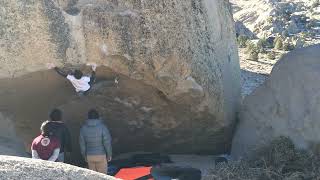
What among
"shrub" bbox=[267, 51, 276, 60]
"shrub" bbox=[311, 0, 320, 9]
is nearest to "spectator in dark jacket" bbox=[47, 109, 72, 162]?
"shrub" bbox=[267, 51, 276, 60]

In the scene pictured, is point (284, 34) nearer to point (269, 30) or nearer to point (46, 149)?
point (269, 30)

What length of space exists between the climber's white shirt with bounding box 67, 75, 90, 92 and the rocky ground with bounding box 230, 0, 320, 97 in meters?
7.67

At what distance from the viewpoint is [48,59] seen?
314 inches

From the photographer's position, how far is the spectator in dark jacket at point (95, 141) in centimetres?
773

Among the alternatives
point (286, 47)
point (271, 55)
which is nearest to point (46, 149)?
point (271, 55)

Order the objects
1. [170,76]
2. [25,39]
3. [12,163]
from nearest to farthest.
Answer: [12,163], [25,39], [170,76]

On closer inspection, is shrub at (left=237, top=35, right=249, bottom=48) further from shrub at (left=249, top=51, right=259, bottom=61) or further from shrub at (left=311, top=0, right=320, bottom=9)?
shrub at (left=311, top=0, right=320, bottom=9)

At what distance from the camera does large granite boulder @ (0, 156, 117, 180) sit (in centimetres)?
399

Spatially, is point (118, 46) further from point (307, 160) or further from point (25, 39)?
point (307, 160)

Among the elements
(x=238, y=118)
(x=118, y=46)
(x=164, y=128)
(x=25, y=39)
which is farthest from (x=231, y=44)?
(x=25, y=39)

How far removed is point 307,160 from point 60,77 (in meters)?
3.80

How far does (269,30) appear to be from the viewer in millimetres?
32031

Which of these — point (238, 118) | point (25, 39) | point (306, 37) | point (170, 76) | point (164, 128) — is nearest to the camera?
point (25, 39)

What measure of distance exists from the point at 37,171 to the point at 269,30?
29.1 metres
